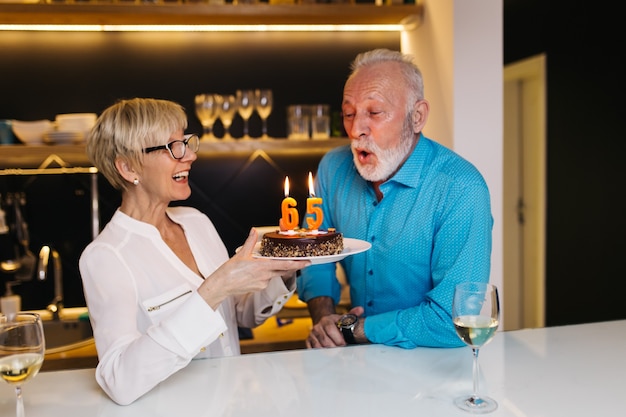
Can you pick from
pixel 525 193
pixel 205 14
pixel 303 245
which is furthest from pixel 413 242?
pixel 525 193

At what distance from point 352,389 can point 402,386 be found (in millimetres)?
112

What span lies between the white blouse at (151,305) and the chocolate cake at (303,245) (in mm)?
224

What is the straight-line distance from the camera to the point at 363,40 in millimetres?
3762

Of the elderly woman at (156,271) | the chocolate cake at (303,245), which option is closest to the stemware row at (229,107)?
the elderly woman at (156,271)

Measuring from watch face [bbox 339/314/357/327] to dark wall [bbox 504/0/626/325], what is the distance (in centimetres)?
263

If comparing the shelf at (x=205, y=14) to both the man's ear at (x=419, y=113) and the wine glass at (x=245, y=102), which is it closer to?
the wine glass at (x=245, y=102)

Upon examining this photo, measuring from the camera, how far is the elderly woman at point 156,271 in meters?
1.43

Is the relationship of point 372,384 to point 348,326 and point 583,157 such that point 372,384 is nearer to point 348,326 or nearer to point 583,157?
point 348,326

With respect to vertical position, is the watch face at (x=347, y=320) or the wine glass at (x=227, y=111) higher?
the wine glass at (x=227, y=111)

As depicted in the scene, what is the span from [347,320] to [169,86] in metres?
2.13

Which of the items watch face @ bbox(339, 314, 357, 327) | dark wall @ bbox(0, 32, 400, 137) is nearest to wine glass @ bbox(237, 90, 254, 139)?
dark wall @ bbox(0, 32, 400, 137)

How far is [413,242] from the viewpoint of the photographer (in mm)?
2084

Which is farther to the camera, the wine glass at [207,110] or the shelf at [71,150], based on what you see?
the wine glass at [207,110]

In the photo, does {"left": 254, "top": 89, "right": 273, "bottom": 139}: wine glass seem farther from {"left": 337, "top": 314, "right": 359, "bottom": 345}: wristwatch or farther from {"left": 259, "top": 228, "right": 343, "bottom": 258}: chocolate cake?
{"left": 259, "top": 228, "right": 343, "bottom": 258}: chocolate cake
